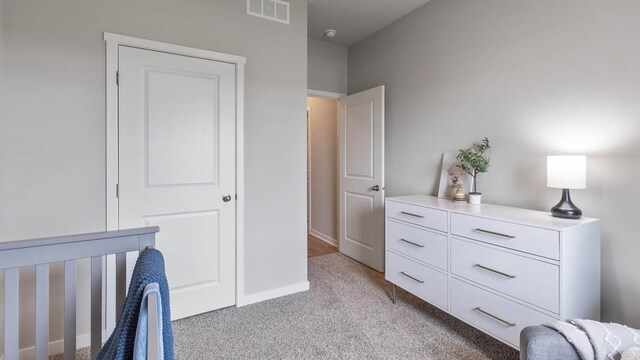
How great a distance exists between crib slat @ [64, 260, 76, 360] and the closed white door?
35.3 inches

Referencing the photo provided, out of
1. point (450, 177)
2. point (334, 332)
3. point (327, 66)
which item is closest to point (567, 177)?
point (450, 177)

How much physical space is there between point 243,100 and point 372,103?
143cm

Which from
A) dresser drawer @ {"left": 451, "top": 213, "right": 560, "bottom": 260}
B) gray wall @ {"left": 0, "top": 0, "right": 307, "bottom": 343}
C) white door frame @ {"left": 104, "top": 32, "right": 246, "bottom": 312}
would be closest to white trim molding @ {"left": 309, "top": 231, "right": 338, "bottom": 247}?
gray wall @ {"left": 0, "top": 0, "right": 307, "bottom": 343}

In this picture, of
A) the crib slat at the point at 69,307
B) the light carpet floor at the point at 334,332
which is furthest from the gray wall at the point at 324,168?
the crib slat at the point at 69,307

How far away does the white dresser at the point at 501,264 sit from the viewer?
1.50 metres

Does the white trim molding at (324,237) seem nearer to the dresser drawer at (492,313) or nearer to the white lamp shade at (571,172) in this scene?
the dresser drawer at (492,313)

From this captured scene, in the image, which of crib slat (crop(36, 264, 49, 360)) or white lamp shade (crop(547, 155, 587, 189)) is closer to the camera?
crib slat (crop(36, 264, 49, 360))

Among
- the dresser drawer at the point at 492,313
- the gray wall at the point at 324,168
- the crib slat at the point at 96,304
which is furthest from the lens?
the gray wall at the point at 324,168

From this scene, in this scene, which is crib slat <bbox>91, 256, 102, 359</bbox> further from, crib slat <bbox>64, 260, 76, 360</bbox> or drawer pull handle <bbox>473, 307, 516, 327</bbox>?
drawer pull handle <bbox>473, 307, 516, 327</bbox>

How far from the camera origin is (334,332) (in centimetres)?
207

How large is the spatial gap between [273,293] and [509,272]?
5.96 ft

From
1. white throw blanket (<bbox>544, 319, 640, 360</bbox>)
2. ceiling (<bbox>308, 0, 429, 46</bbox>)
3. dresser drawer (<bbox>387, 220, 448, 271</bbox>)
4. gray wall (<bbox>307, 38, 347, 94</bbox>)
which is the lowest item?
white throw blanket (<bbox>544, 319, 640, 360</bbox>)

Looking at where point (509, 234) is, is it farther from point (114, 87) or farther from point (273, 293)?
point (114, 87)

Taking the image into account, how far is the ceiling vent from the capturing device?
95.1 inches
